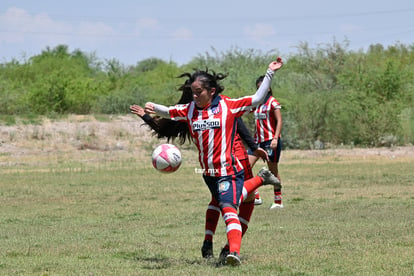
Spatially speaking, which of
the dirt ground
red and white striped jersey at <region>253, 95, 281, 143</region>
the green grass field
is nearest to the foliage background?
the dirt ground

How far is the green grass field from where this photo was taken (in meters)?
8.10

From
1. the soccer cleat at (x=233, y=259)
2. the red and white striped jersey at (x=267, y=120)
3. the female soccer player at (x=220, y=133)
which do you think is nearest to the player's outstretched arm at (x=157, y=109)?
the female soccer player at (x=220, y=133)

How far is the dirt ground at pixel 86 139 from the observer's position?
32.4 m

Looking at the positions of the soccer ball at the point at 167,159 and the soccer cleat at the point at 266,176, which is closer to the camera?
the soccer ball at the point at 167,159

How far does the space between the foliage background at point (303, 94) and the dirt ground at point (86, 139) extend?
7.26 ft

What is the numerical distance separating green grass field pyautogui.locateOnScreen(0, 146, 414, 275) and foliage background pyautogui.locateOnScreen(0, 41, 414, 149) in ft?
41.2

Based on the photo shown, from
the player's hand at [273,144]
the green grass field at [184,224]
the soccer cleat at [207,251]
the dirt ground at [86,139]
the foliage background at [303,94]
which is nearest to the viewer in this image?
the green grass field at [184,224]

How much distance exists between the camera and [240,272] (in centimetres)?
761

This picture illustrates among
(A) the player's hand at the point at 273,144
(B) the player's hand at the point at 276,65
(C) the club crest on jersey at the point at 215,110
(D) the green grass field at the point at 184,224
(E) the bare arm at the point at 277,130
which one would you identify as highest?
(B) the player's hand at the point at 276,65

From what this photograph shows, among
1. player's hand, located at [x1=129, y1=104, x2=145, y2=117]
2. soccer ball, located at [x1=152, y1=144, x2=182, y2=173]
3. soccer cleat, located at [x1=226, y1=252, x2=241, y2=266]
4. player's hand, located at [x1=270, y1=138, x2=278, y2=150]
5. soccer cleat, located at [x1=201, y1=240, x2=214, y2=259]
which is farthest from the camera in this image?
player's hand, located at [x1=270, y1=138, x2=278, y2=150]

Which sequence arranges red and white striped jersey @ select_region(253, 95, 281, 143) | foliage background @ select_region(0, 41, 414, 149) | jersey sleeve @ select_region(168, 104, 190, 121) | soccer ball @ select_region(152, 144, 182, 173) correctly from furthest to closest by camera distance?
1. foliage background @ select_region(0, 41, 414, 149)
2. red and white striped jersey @ select_region(253, 95, 281, 143)
3. soccer ball @ select_region(152, 144, 182, 173)
4. jersey sleeve @ select_region(168, 104, 190, 121)

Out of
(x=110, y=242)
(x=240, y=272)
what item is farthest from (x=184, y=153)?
(x=240, y=272)

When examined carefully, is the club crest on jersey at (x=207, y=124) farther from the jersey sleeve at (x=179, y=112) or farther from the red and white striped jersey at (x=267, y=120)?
the red and white striped jersey at (x=267, y=120)

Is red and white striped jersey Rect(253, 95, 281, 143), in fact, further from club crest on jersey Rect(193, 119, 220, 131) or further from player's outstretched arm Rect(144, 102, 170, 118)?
club crest on jersey Rect(193, 119, 220, 131)
